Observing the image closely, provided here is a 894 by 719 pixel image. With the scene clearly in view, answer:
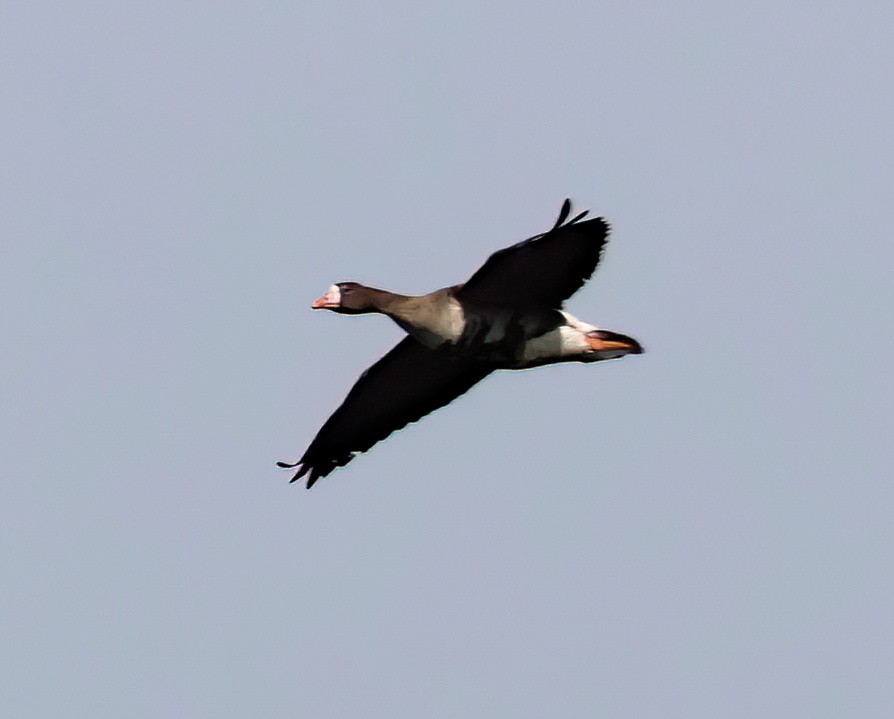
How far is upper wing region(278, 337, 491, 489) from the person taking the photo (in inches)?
777

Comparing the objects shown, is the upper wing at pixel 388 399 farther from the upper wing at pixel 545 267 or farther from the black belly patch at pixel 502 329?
the upper wing at pixel 545 267

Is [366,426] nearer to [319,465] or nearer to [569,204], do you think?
[319,465]

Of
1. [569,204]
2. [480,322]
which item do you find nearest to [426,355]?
[480,322]

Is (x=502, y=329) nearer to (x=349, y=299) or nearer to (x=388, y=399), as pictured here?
(x=349, y=299)

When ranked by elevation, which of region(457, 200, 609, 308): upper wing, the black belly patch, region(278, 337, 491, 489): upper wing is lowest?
region(278, 337, 491, 489): upper wing

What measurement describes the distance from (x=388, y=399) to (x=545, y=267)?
3060 millimetres

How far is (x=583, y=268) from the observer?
18125mm

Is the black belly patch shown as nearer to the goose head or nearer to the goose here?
the goose

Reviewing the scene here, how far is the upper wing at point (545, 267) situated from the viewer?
17.5 metres

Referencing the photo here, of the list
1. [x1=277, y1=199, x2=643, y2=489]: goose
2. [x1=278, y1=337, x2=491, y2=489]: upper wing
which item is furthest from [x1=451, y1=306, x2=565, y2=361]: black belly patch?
[x1=278, y1=337, x2=491, y2=489]: upper wing

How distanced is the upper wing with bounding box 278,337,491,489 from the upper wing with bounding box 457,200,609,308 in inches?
50.4

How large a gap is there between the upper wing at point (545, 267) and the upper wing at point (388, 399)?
1281 millimetres

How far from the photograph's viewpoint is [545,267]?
709 inches

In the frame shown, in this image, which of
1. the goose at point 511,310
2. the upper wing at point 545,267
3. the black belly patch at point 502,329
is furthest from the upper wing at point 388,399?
the upper wing at point 545,267
